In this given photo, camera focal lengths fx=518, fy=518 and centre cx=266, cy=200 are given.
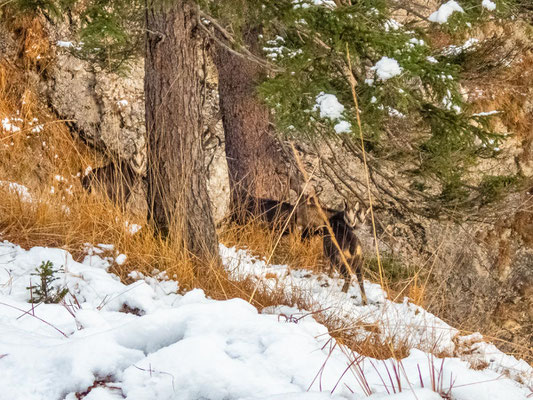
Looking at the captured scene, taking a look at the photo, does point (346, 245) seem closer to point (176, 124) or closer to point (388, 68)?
point (176, 124)

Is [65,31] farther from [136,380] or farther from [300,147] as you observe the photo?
[136,380]

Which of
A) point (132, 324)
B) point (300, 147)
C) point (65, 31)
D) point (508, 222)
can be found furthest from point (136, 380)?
point (508, 222)

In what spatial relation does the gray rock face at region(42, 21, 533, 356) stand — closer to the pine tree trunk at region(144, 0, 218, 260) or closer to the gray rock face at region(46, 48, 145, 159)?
the gray rock face at region(46, 48, 145, 159)

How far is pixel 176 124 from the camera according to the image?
14.0 ft

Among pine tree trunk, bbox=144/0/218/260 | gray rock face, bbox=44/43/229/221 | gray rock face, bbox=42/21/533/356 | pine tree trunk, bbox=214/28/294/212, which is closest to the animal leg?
pine tree trunk, bbox=214/28/294/212

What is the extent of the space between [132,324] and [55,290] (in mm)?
1112

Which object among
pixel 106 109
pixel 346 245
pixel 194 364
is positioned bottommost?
pixel 346 245

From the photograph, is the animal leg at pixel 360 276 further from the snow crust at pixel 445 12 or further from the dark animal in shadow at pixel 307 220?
the snow crust at pixel 445 12

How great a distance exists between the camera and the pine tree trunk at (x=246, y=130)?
6.56m

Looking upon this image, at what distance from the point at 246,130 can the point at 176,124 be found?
2.48 meters

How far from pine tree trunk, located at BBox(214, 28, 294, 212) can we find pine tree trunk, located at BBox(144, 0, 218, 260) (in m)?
2.22

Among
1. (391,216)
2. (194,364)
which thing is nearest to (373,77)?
(194,364)

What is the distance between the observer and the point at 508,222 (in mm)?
9305

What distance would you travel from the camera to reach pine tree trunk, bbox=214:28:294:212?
258 inches
